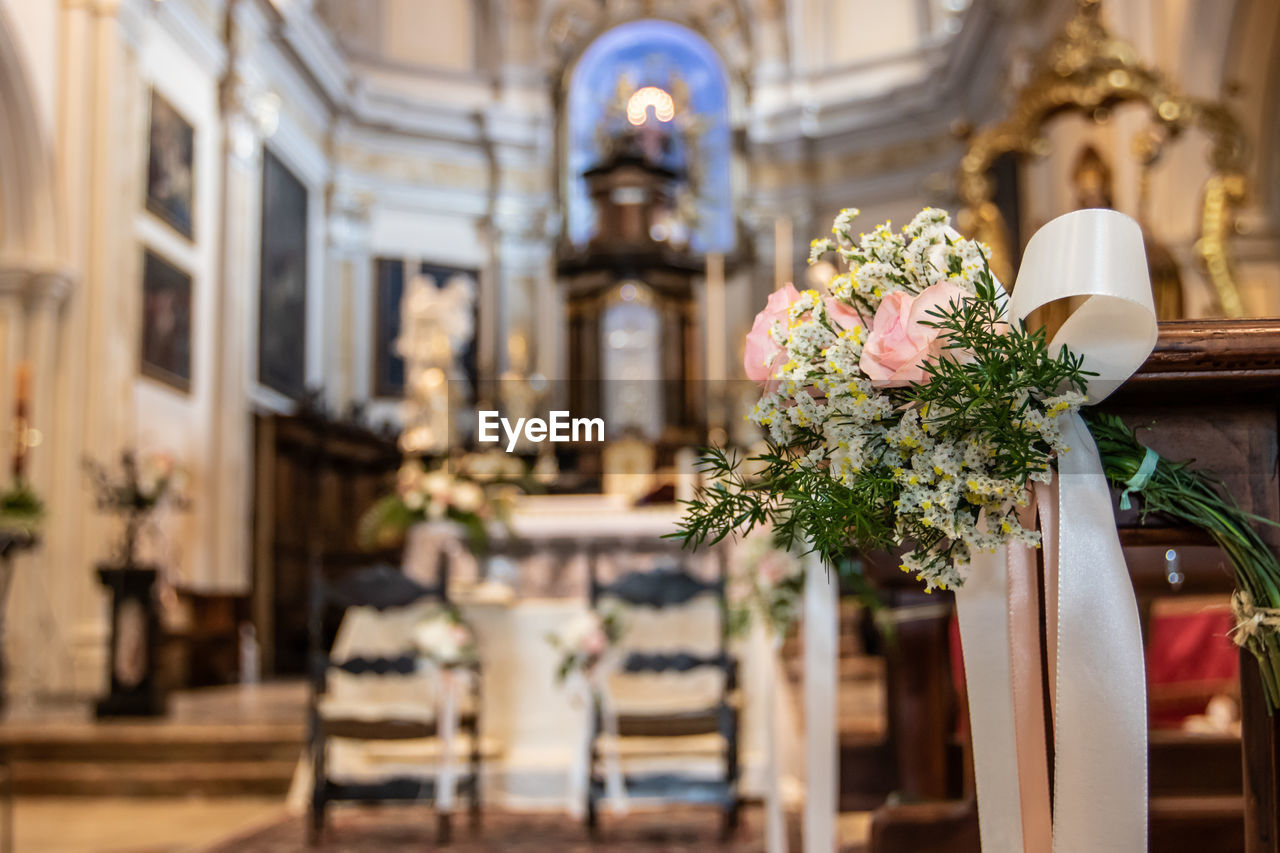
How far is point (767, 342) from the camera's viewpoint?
56.5 inches

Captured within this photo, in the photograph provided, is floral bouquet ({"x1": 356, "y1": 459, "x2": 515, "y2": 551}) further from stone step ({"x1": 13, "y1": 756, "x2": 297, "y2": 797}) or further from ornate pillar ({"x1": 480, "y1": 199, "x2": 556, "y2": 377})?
ornate pillar ({"x1": 480, "y1": 199, "x2": 556, "y2": 377})

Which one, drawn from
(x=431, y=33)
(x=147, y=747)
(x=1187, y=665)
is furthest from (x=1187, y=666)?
(x=431, y=33)

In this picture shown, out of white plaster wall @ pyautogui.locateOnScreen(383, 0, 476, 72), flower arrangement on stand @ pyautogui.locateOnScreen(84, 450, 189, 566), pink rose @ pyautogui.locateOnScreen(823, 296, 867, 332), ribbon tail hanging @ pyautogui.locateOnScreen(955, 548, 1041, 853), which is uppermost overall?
white plaster wall @ pyautogui.locateOnScreen(383, 0, 476, 72)

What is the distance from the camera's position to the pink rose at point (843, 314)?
55.4 inches

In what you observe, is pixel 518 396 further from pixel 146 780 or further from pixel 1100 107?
pixel 1100 107

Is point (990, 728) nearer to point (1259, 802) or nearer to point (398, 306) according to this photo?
point (1259, 802)

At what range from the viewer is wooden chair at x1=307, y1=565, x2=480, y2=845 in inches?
200

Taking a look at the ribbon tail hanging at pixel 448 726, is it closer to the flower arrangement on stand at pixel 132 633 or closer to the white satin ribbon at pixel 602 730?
the white satin ribbon at pixel 602 730

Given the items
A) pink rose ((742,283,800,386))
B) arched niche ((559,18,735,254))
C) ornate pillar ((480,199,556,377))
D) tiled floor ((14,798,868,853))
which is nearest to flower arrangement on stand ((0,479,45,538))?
tiled floor ((14,798,868,853))

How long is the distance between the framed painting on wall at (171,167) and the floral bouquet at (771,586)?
23.5 ft

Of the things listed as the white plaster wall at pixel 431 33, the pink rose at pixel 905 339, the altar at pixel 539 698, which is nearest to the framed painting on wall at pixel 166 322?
the altar at pixel 539 698

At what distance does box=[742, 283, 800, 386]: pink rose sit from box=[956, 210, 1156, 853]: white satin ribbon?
0.23 meters

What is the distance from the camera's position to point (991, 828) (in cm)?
149

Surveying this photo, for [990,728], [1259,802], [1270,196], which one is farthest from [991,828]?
[1270,196]
